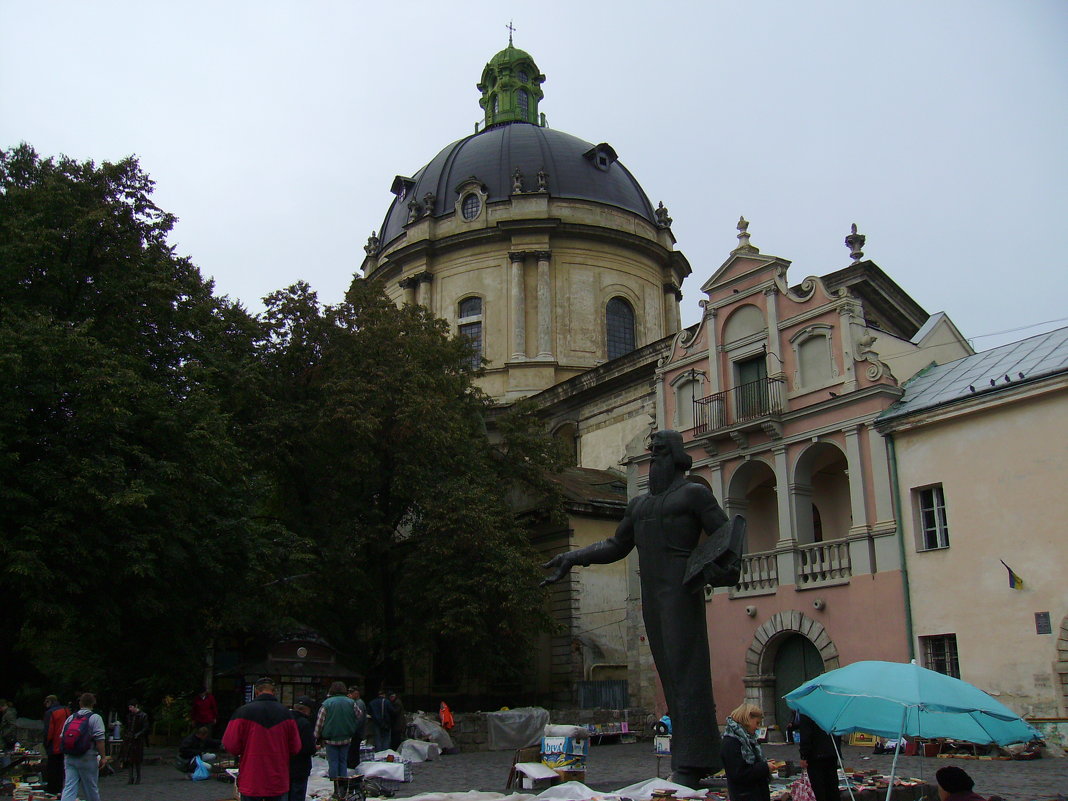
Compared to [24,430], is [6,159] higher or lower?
higher

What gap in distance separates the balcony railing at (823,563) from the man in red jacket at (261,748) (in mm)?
16379

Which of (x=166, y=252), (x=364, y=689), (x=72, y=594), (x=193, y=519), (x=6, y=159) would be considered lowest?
(x=364, y=689)

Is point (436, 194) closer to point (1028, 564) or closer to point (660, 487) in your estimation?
point (1028, 564)

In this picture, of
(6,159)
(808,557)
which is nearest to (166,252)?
(6,159)

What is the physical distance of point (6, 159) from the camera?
23469 mm

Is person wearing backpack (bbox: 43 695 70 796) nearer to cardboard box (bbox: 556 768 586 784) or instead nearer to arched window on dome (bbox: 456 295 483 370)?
cardboard box (bbox: 556 768 586 784)

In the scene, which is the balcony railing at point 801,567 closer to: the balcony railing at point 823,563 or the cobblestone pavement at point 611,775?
the balcony railing at point 823,563

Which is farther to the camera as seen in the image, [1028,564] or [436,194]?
[436,194]

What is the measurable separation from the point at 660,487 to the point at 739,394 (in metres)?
16.6

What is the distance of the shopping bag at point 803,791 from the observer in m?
9.36

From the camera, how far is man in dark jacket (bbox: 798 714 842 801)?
931 centimetres

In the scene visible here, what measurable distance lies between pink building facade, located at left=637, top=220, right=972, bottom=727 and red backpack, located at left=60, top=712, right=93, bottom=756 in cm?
1574

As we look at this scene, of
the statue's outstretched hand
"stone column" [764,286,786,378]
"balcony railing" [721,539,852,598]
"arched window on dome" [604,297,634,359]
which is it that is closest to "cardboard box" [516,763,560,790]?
the statue's outstretched hand

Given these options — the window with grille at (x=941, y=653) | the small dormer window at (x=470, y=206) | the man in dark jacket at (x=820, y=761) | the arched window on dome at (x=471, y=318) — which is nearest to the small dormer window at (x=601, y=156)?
the small dormer window at (x=470, y=206)
